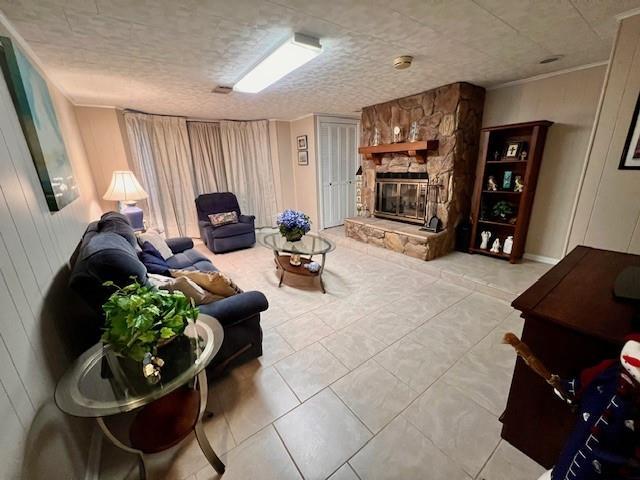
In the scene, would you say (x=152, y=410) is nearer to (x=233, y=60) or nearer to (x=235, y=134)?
(x=233, y=60)

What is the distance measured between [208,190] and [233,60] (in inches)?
123

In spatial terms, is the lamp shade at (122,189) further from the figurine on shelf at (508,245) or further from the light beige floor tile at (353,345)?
the figurine on shelf at (508,245)

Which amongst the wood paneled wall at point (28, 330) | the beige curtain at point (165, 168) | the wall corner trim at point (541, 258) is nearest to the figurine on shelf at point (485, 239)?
the wall corner trim at point (541, 258)

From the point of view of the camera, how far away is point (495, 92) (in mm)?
3266

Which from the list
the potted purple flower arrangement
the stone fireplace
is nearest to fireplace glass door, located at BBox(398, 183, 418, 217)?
the stone fireplace

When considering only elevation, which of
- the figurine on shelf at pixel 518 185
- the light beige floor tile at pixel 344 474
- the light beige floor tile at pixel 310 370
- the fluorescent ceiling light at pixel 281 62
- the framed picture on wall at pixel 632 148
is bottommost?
the light beige floor tile at pixel 344 474

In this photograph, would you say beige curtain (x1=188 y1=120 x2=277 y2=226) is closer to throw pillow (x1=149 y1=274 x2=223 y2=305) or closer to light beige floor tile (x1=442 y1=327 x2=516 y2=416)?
throw pillow (x1=149 y1=274 x2=223 y2=305)

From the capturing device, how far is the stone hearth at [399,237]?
3352 mm

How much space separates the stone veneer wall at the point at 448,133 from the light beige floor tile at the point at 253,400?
9.42 ft

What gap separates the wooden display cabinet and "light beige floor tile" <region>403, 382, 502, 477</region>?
2.34 m

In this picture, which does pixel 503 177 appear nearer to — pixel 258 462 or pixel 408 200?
pixel 408 200

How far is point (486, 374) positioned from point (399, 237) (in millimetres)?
2115

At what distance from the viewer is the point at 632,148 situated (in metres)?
1.77

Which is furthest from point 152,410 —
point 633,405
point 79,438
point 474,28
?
point 474,28
